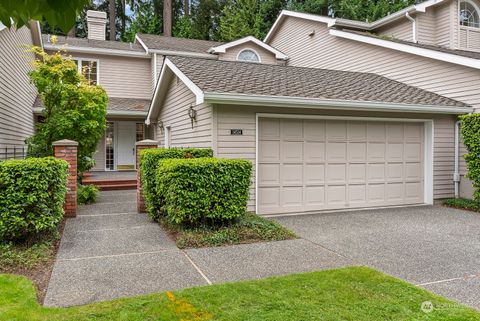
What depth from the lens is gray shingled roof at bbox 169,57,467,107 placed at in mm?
8453

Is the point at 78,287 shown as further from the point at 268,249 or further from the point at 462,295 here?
the point at 462,295

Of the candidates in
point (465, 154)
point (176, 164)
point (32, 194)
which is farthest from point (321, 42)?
point (32, 194)

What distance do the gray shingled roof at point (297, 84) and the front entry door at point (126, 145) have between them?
7.22m

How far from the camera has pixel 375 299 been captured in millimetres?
3793

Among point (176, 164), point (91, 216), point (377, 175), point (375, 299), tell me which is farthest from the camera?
point (377, 175)

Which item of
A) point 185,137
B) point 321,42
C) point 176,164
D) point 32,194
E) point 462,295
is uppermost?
point 321,42

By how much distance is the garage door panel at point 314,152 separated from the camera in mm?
8727

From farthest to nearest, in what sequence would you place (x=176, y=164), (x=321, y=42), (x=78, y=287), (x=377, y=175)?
(x=321, y=42), (x=377, y=175), (x=176, y=164), (x=78, y=287)

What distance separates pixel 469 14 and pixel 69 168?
45.9 ft

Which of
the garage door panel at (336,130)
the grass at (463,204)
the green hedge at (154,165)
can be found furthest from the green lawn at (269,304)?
the grass at (463,204)

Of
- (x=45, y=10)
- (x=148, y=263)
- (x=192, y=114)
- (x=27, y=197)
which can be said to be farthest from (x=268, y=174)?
(x=45, y=10)

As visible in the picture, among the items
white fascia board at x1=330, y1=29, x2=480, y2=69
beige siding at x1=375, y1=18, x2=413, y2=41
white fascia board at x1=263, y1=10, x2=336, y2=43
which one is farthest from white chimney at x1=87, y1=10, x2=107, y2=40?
beige siding at x1=375, y1=18, x2=413, y2=41

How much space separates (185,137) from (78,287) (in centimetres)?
627

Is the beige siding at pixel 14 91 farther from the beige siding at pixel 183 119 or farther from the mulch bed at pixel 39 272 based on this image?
the mulch bed at pixel 39 272
